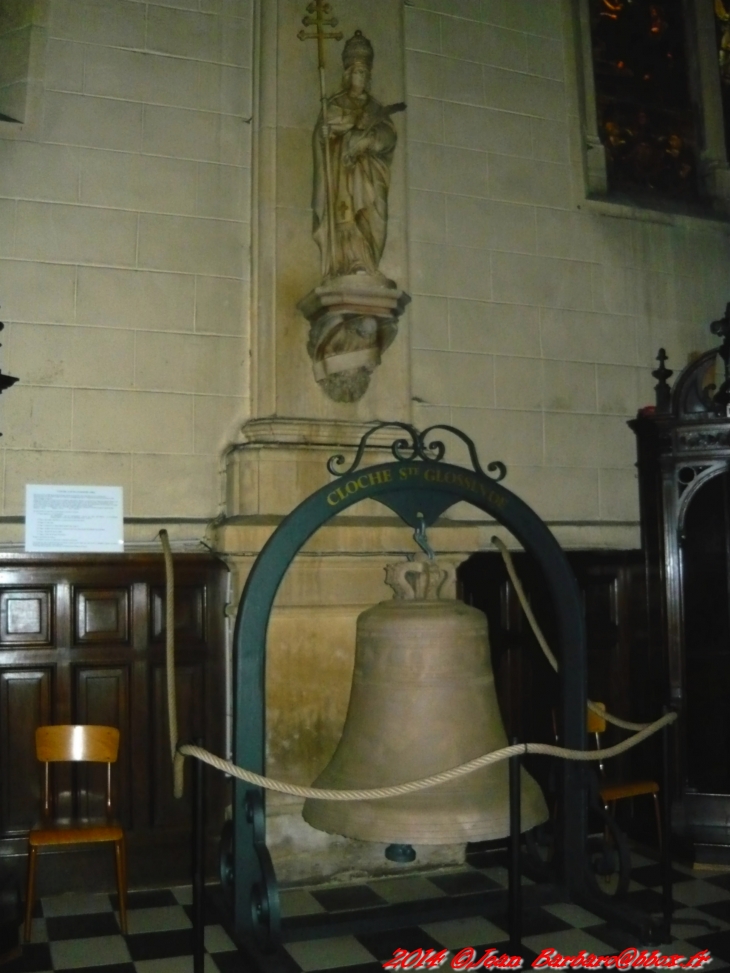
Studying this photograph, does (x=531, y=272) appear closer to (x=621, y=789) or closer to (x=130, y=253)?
(x=130, y=253)

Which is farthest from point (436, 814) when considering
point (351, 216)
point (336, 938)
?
point (351, 216)

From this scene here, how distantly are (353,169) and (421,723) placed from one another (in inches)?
Answer: 98.9

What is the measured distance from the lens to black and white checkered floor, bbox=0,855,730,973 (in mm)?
3184

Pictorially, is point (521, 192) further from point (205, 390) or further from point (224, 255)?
point (205, 390)

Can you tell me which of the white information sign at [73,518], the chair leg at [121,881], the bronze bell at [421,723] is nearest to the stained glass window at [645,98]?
the white information sign at [73,518]

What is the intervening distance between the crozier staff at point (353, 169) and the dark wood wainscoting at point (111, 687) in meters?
1.47

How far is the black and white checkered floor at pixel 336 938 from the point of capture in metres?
3.18

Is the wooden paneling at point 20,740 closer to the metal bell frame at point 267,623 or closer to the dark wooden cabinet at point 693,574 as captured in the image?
the metal bell frame at point 267,623

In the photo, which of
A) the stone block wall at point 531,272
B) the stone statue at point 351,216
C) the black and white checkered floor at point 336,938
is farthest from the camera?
the stone block wall at point 531,272

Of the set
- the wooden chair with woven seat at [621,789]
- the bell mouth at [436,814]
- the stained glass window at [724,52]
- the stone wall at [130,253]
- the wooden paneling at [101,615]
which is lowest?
the wooden chair with woven seat at [621,789]

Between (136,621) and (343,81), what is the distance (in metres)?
2.52

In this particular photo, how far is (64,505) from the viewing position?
13.0 feet

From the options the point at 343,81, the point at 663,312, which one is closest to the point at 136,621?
the point at 343,81

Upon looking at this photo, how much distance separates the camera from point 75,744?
3699mm
